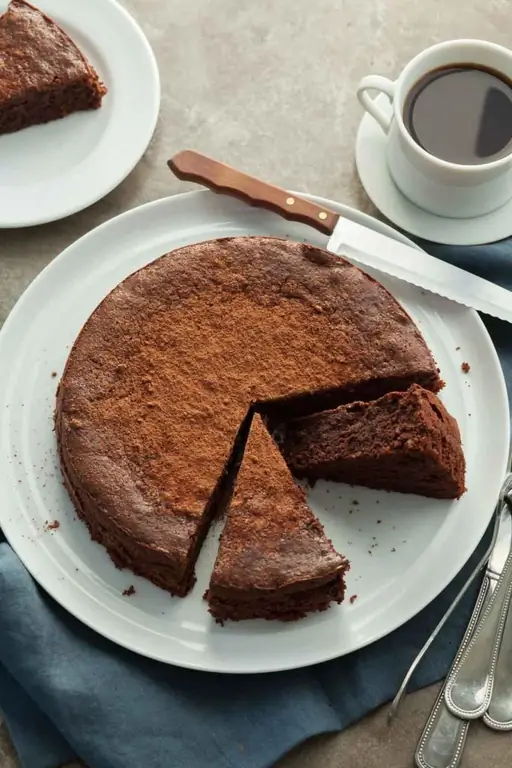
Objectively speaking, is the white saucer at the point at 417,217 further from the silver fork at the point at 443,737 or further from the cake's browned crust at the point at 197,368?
the silver fork at the point at 443,737

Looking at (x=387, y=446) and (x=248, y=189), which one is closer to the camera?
(x=387, y=446)

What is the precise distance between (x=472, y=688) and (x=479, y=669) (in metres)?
0.06

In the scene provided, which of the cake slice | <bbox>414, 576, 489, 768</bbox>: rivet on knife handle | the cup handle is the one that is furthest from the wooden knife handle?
<bbox>414, 576, 489, 768</bbox>: rivet on knife handle

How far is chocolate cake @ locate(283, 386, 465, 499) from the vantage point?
2777 mm

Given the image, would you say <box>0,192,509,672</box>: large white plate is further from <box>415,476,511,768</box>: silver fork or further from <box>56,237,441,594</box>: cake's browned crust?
<box>415,476,511,768</box>: silver fork

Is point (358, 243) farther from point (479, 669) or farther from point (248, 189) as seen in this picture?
point (479, 669)

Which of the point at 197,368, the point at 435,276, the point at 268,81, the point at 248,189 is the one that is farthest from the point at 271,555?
the point at 268,81

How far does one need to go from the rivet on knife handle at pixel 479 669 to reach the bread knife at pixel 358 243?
0.93m

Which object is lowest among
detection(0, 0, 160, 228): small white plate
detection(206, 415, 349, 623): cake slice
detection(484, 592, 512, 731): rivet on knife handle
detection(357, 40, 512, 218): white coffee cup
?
detection(484, 592, 512, 731): rivet on knife handle

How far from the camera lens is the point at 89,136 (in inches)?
131

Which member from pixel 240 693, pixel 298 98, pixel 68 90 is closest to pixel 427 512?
pixel 240 693

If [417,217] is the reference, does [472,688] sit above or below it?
below

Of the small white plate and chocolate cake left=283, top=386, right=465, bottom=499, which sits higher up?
the small white plate

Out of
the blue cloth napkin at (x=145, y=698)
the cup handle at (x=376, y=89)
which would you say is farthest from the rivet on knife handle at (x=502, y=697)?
the cup handle at (x=376, y=89)
